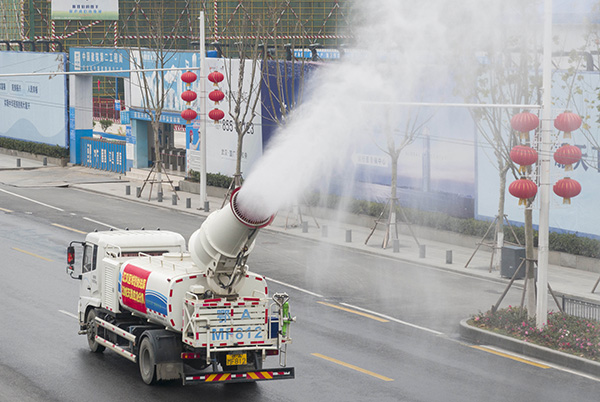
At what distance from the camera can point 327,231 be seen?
3947 cm

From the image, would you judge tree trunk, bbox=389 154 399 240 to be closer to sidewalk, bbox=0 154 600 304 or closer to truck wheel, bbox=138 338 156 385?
sidewalk, bbox=0 154 600 304

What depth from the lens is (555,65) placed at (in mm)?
32000

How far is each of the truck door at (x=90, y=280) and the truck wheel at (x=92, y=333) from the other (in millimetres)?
272

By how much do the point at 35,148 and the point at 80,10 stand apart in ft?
43.8

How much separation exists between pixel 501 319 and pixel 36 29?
3126 inches

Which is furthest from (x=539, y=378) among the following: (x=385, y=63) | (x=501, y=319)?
(x=385, y=63)

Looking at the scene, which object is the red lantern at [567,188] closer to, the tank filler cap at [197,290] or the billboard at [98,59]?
the tank filler cap at [197,290]

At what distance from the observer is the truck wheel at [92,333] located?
21906 millimetres

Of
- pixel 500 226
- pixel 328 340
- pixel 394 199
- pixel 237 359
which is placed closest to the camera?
pixel 237 359

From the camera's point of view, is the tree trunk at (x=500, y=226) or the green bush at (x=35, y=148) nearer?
the tree trunk at (x=500, y=226)

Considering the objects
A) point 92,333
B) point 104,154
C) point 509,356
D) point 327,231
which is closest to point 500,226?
point 327,231

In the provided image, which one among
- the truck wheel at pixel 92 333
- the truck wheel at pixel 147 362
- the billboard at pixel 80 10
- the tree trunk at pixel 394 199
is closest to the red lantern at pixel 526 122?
the truck wheel at pixel 147 362

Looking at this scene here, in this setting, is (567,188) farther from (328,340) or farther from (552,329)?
(328,340)

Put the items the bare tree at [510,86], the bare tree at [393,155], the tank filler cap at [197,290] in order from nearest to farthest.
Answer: the tank filler cap at [197,290] < the bare tree at [510,86] < the bare tree at [393,155]
